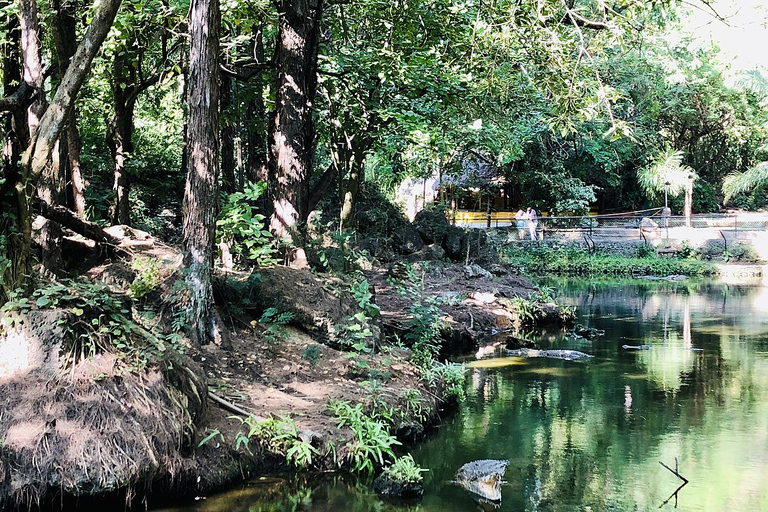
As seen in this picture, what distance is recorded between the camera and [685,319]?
17.7m

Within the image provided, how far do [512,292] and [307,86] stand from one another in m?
8.81

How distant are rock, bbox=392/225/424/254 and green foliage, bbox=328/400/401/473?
45.7ft

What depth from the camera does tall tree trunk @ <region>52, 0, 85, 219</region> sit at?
409 inches

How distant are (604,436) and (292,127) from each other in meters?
5.90

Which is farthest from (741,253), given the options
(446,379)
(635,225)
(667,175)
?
(446,379)

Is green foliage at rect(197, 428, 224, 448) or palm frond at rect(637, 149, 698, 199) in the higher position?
palm frond at rect(637, 149, 698, 199)

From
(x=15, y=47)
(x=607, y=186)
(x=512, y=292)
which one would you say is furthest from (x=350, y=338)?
(x=607, y=186)

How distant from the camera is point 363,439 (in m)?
7.50

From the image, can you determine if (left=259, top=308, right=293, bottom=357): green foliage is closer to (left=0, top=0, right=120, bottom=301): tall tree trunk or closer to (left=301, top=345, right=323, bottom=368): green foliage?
(left=301, top=345, right=323, bottom=368): green foliage

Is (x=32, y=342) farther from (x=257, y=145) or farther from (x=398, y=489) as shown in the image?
(x=257, y=145)

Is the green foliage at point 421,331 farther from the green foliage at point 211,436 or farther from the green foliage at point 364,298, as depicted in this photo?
the green foliage at point 211,436

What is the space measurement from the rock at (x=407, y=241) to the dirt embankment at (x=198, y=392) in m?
10.7

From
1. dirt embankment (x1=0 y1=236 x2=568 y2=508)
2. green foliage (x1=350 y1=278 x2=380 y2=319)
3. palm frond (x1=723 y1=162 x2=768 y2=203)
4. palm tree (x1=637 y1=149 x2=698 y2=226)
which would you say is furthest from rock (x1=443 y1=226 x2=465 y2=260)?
palm frond (x1=723 y1=162 x2=768 y2=203)

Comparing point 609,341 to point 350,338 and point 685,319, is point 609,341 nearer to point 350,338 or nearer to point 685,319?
point 685,319
